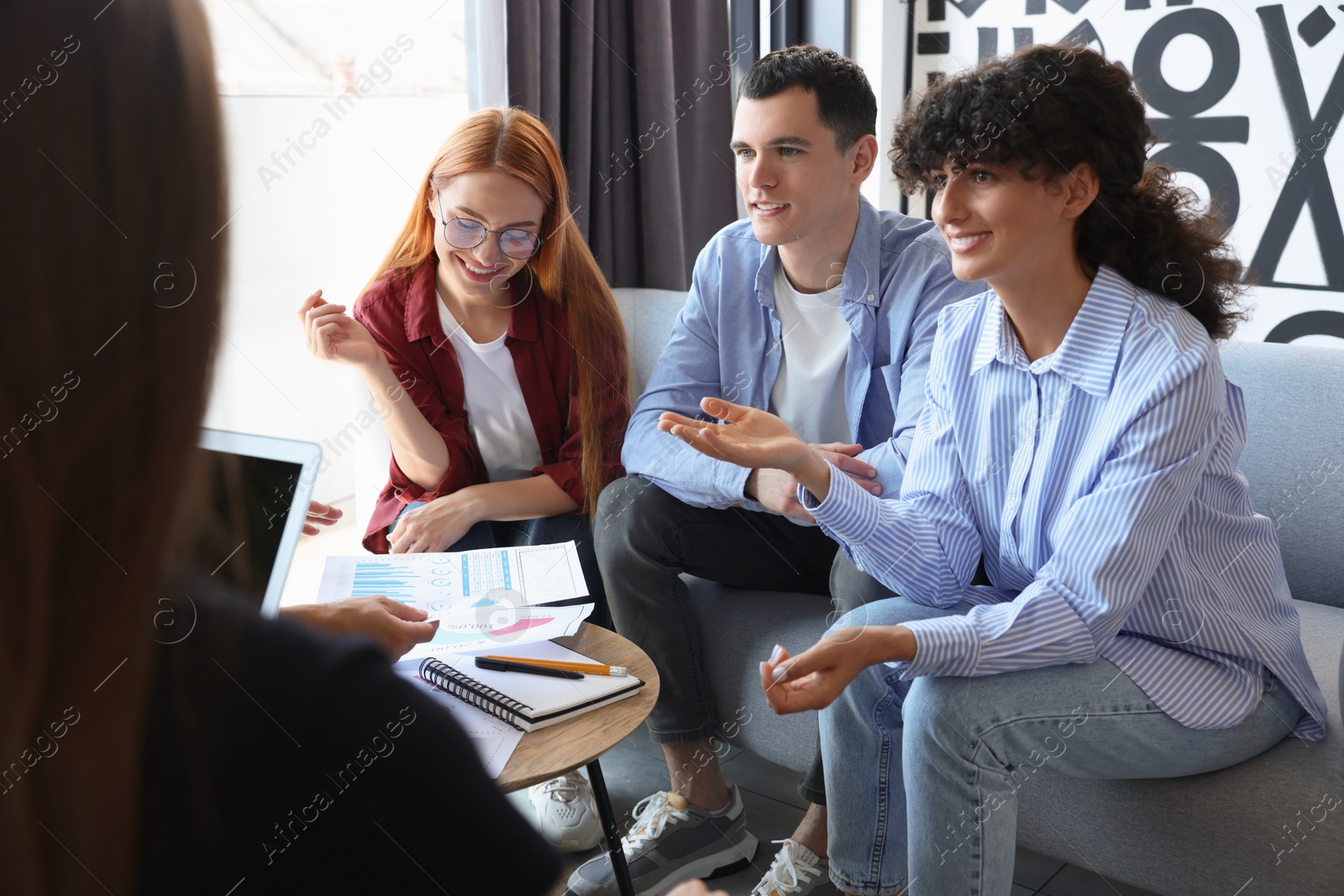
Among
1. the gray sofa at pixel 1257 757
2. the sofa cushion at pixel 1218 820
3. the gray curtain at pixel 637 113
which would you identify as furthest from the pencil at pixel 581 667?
the gray curtain at pixel 637 113

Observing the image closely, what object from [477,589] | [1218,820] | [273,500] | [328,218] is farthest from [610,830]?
[328,218]

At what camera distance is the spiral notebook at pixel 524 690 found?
1216 millimetres

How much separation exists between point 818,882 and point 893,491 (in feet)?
1.96

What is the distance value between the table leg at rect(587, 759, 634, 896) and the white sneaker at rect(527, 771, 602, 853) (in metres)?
0.31

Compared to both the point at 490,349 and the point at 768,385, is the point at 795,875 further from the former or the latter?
the point at 490,349

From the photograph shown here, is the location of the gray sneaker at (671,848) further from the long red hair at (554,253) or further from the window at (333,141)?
the window at (333,141)

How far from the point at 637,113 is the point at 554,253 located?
37.1 inches

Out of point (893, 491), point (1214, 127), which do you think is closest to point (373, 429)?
point (893, 491)

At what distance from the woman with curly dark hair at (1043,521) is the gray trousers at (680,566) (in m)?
0.32

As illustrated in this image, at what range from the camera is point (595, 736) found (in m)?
1.19

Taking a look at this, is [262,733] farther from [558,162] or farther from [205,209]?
[558,162]

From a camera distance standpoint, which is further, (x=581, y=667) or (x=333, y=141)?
(x=333, y=141)

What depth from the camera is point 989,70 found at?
4.48ft

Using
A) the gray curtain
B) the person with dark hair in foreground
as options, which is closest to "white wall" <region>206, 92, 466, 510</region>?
the gray curtain
